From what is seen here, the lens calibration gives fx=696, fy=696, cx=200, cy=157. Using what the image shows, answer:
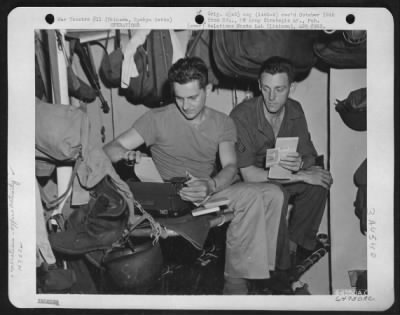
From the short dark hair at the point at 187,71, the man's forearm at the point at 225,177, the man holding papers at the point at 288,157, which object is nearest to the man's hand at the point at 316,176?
the man holding papers at the point at 288,157

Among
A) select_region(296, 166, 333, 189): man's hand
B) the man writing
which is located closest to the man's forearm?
the man writing

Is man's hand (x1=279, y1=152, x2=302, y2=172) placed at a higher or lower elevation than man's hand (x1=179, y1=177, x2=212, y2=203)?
higher

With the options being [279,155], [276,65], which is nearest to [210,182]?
[279,155]

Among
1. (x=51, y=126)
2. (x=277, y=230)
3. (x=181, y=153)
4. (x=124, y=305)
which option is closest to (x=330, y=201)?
(x=277, y=230)

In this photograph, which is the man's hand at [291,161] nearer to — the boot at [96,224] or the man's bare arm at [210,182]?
the man's bare arm at [210,182]

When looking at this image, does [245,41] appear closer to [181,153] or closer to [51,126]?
[181,153]

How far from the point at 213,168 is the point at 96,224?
0.23m

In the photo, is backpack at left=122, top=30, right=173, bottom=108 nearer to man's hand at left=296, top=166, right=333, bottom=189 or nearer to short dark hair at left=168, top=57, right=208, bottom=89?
short dark hair at left=168, top=57, right=208, bottom=89

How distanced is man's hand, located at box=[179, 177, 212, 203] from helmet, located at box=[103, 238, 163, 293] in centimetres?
10

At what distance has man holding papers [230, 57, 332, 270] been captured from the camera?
123 centimetres

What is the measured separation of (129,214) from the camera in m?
1.23

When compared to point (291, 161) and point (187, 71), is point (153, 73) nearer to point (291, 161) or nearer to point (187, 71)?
point (187, 71)

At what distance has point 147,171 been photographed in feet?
4.05

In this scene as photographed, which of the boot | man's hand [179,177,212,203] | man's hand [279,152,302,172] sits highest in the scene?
man's hand [279,152,302,172]
